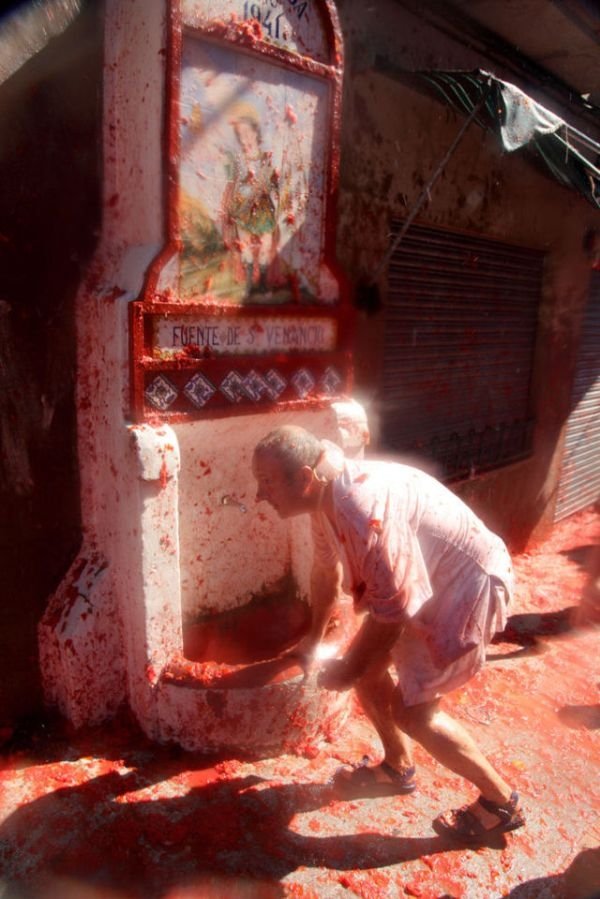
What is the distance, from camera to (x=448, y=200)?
503cm

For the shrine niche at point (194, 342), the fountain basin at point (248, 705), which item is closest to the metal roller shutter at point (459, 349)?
the shrine niche at point (194, 342)

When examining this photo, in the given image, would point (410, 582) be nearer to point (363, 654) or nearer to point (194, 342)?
point (363, 654)

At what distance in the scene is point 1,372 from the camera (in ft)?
9.41

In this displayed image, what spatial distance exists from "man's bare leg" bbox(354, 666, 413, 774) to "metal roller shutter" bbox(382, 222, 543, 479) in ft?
8.03

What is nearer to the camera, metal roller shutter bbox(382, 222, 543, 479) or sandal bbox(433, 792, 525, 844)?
sandal bbox(433, 792, 525, 844)

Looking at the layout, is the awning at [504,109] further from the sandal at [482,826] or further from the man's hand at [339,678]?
the sandal at [482,826]

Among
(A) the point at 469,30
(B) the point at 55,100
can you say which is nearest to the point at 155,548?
(B) the point at 55,100

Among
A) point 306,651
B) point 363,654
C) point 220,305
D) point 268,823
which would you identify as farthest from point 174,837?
point 220,305

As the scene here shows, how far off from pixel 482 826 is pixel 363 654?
102 centimetres

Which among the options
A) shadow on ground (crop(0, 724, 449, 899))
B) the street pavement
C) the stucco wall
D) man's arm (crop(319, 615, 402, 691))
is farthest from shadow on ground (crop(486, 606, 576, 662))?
man's arm (crop(319, 615, 402, 691))

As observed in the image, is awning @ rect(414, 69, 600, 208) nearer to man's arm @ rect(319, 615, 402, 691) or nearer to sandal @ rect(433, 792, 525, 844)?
man's arm @ rect(319, 615, 402, 691)

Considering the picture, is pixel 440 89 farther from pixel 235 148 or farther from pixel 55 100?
pixel 55 100

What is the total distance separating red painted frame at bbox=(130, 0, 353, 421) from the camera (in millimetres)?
2732

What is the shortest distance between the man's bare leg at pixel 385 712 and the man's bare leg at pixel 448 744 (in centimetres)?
12
